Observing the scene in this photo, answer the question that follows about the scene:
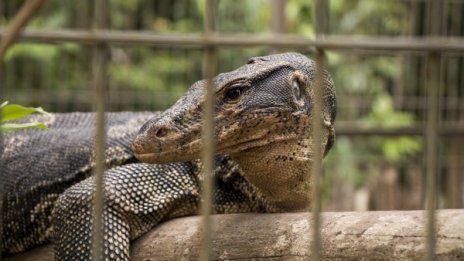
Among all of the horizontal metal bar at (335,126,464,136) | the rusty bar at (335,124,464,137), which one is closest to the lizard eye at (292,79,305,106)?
the rusty bar at (335,124,464,137)

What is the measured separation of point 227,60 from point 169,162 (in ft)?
17.4

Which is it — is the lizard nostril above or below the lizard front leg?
above

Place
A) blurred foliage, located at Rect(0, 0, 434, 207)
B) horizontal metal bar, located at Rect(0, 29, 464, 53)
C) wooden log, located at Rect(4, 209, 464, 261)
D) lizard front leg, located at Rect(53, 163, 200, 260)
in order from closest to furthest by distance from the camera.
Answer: horizontal metal bar, located at Rect(0, 29, 464, 53)
wooden log, located at Rect(4, 209, 464, 261)
lizard front leg, located at Rect(53, 163, 200, 260)
blurred foliage, located at Rect(0, 0, 434, 207)

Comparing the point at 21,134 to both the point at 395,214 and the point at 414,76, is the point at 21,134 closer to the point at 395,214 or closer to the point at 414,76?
the point at 395,214

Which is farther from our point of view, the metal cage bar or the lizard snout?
the lizard snout

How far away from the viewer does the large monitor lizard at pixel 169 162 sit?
266cm

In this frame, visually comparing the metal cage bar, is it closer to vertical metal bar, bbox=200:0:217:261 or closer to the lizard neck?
vertical metal bar, bbox=200:0:217:261

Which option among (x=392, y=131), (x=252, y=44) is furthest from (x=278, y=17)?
(x=252, y=44)

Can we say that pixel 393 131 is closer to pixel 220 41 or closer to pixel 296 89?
pixel 296 89

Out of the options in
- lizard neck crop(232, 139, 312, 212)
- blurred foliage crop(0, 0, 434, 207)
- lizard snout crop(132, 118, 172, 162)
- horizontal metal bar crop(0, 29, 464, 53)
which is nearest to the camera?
horizontal metal bar crop(0, 29, 464, 53)

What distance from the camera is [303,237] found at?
8.48 feet

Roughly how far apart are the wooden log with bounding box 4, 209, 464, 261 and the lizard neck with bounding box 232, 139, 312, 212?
5.5 inches

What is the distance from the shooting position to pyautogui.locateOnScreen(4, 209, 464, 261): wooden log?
230 centimetres

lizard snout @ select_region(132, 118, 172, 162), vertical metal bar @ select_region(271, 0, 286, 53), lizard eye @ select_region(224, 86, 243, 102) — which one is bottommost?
lizard snout @ select_region(132, 118, 172, 162)
